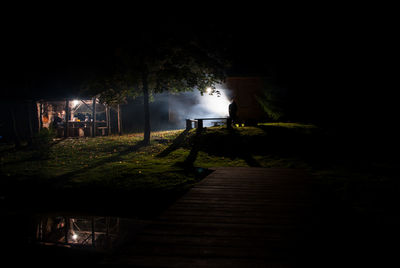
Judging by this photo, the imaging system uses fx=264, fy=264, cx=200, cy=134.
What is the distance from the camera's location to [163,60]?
1814cm

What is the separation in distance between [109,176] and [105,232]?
4.35 metres

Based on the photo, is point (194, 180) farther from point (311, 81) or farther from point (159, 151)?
point (311, 81)

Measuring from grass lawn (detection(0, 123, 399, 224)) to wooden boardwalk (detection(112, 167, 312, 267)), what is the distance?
2.09 metres

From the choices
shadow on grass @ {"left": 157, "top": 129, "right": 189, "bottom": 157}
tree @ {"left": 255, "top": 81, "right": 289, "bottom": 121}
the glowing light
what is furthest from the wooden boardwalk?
the glowing light

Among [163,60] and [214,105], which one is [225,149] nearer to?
[163,60]

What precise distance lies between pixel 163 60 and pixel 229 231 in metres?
15.8

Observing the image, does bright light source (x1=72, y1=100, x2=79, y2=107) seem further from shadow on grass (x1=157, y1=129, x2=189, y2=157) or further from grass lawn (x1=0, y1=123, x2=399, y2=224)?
shadow on grass (x1=157, y1=129, x2=189, y2=157)

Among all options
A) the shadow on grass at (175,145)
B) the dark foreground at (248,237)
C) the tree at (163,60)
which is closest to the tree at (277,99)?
the tree at (163,60)

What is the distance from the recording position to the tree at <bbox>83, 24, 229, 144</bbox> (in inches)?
696

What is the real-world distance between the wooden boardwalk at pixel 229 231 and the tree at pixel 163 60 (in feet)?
42.7

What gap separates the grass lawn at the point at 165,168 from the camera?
329 inches

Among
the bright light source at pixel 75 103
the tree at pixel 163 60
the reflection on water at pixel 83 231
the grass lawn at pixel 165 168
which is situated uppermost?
the tree at pixel 163 60

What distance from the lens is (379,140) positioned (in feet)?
57.4

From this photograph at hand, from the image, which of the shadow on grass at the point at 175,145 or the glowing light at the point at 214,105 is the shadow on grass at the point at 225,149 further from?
the glowing light at the point at 214,105
